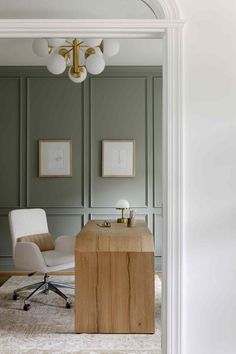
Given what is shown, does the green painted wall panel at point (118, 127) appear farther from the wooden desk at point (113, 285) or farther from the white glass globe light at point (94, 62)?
the wooden desk at point (113, 285)

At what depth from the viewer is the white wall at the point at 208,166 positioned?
6.27 ft

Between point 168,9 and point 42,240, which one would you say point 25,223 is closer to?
point 42,240

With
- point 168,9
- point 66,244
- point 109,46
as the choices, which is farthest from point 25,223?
point 168,9

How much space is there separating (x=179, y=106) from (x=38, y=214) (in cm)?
284

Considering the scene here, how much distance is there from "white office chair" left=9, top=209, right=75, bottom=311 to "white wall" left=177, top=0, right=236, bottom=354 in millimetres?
2120

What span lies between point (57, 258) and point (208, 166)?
93.0 inches

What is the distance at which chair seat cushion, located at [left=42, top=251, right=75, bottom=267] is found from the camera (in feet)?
12.6

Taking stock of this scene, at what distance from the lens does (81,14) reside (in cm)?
278

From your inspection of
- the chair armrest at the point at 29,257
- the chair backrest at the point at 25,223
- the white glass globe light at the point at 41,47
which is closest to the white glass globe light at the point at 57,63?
the white glass globe light at the point at 41,47

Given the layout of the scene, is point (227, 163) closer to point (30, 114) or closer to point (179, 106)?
point (179, 106)

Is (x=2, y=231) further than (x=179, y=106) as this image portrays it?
Yes

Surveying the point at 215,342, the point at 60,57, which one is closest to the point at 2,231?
the point at 60,57

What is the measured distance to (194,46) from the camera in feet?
6.28

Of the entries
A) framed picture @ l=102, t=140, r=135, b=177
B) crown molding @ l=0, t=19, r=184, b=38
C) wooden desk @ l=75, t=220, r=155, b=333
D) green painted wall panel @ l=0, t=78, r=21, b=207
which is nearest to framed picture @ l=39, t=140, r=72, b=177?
green painted wall panel @ l=0, t=78, r=21, b=207
